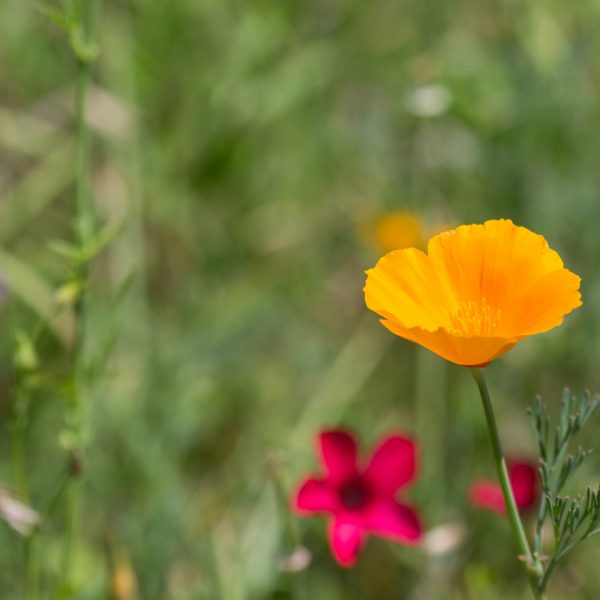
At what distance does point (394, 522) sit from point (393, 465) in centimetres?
8

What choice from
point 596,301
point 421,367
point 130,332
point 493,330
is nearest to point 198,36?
point 130,332

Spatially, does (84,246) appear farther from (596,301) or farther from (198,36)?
(198,36)

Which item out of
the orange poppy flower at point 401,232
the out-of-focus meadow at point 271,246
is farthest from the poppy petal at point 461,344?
the orange poppy flower at point 401,232

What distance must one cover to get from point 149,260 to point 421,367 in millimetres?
769

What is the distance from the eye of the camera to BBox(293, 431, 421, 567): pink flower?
1.19 metres

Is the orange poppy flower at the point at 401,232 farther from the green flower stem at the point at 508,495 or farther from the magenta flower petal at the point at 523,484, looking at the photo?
the green flower stem at the point at 508,495

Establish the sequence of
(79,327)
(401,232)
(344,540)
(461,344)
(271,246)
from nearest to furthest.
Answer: (461,344)
(344,540)
(79,327)
(401,232)
(271,246)

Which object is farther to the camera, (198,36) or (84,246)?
(198,36)

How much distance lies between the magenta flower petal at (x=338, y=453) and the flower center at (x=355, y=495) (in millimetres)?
16

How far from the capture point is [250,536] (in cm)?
178

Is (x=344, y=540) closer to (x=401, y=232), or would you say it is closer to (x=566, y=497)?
(x=566, y=497)

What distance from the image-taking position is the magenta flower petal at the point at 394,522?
1.21m

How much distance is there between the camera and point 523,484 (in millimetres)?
1336

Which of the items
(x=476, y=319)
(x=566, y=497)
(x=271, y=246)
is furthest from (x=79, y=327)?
(x=271, y=246)
